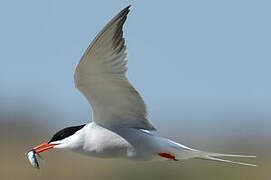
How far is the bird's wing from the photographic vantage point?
6145 mm

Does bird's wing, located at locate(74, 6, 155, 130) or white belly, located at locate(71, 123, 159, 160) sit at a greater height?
bird's wing, located at locate(74, 6, 155, 130)

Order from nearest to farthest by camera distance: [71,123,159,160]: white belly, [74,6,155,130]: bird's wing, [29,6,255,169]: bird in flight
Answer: [74,6,155,130]: bird's wing < [29,6,255,169]: bird in flight < [71,123,159,160]: white belly

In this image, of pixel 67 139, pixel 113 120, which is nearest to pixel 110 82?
pixel 113 120

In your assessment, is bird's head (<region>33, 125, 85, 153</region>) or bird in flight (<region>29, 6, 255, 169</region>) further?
bird's head (<region>33, 125, 85, 153</region>)

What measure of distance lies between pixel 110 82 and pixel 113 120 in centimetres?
42

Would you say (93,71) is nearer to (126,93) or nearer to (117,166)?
(126,93)

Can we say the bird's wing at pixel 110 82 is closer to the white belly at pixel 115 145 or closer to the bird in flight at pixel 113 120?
the bird in flight at pixel 113 120

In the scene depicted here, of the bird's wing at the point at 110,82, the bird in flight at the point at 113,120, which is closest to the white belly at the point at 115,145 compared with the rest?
the bird in flight at the point at 113,120

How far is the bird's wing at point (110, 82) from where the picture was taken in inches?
242

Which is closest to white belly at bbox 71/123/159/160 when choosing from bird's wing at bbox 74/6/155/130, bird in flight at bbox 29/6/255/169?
bird in flight at bbox 29/6/255/169

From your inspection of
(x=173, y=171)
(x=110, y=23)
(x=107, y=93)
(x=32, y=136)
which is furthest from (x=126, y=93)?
(x=32, y=136)

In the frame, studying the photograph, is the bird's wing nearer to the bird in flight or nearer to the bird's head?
the bird in flight

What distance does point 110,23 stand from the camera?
6.09m

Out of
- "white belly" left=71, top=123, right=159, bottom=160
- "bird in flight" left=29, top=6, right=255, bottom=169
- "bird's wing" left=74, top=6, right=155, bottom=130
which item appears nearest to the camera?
"bird's wing" left=74, top=6, right=155, bottom=130
